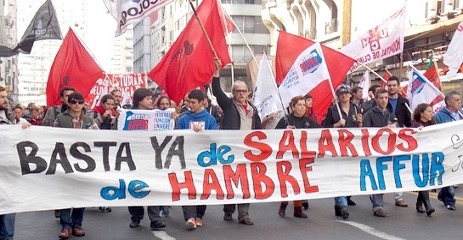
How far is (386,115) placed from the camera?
26.3 feet

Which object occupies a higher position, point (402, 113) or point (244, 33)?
point (244, 33)

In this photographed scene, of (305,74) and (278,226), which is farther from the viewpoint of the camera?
(305,74)

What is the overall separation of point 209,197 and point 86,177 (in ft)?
4.51

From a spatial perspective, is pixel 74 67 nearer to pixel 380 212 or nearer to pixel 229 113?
pixel 229 113

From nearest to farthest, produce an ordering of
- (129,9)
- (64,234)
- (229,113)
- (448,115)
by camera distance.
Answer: (64,234)
(229,113)
(448,115)
(129,9)

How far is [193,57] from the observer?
30.8ft

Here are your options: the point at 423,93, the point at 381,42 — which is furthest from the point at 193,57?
the point at 381,42

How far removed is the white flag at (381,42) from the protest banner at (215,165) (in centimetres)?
498

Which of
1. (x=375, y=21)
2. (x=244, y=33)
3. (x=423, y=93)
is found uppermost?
(x=244, y=33)

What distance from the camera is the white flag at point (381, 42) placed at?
12.3 m

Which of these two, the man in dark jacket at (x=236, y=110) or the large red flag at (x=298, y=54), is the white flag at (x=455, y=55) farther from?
the man in dark jacket at (x=236, y=110)

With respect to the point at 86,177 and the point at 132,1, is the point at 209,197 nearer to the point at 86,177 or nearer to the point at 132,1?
the point at 86,177

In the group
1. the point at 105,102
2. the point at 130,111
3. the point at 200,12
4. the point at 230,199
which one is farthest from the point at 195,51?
the point at 230,199

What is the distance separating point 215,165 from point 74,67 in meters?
5.08
